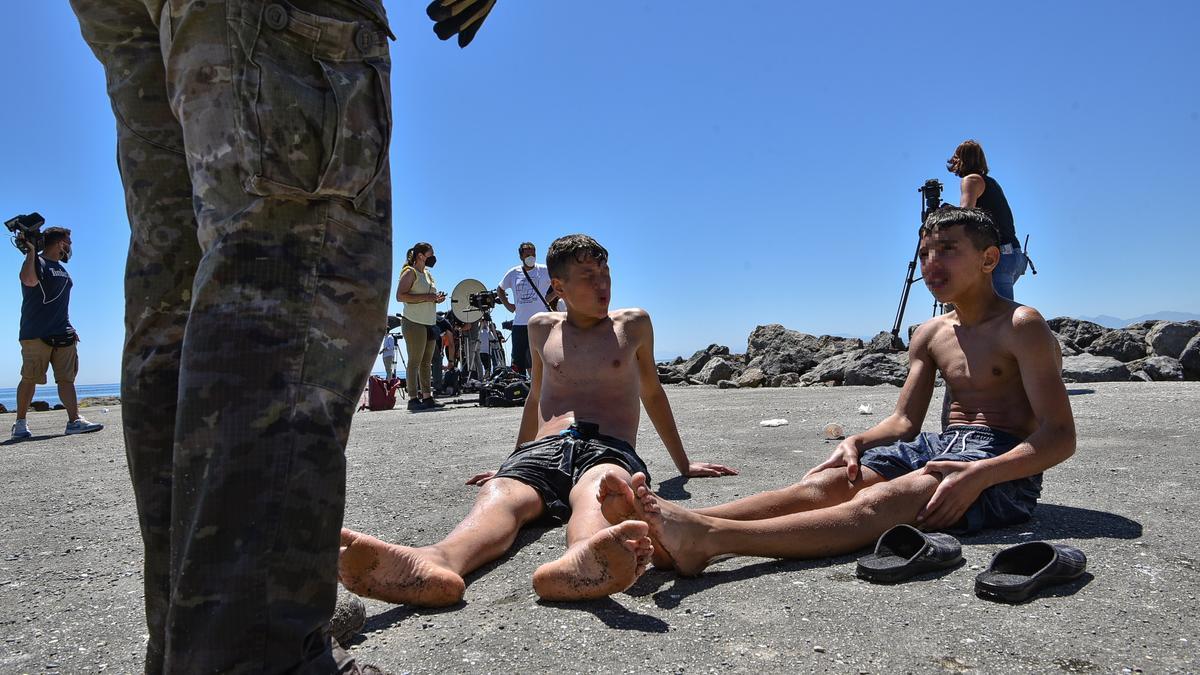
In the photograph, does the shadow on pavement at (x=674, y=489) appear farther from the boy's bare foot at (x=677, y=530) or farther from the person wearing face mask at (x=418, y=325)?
the person wearing face mask at (x=418, y=325)

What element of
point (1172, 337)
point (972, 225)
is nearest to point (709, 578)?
point (972, 225)

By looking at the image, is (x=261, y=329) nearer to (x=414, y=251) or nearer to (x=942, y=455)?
(x=942, y=455)

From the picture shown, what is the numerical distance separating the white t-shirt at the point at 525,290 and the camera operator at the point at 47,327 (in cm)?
474

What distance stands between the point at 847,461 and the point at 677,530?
0.99 meters

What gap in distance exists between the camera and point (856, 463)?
2949 millimetres

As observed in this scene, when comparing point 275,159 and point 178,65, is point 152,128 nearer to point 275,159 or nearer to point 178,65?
point 178,65

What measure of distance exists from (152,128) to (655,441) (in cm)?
441

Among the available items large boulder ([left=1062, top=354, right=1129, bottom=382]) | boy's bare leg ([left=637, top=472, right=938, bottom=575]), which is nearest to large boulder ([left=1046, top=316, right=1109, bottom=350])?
large boulder ([left=1062, top=354, right=1129, bottom=382])

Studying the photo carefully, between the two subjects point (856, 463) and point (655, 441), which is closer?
point (856, 463)

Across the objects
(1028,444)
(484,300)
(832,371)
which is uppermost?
(484,300)

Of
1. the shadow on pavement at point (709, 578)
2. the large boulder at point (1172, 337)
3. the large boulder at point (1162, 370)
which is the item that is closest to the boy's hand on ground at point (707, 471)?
the shadow on pavement at point (709, 578)

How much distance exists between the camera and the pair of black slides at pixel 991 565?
79.7 inches

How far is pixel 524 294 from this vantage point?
10.3 meters

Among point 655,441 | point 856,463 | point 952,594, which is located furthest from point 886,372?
point 952,594
